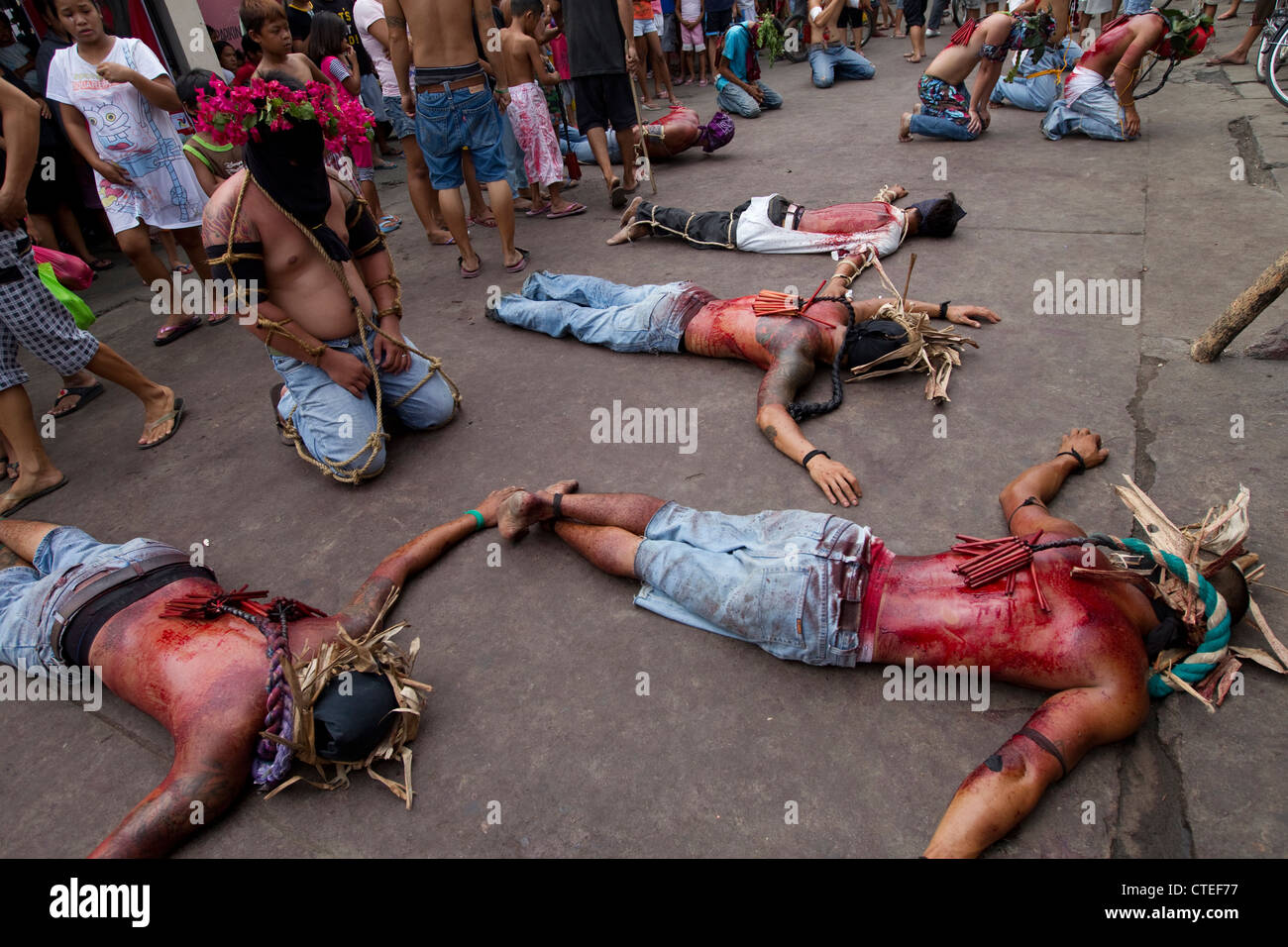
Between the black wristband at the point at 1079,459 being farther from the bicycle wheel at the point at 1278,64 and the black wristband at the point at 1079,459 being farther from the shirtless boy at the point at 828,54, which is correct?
the shirtless boy at the point at 828,54

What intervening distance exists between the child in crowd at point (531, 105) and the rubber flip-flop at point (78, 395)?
11.8ft

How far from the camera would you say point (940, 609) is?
2.20m

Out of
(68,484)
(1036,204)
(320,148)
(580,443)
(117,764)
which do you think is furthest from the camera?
(1036,204)

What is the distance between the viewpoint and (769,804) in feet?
6.55

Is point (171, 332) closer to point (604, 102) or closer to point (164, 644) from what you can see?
point (164, 644)

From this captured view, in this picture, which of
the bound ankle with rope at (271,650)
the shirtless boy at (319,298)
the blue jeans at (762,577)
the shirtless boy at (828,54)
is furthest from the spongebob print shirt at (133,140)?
the shirtless boy at (828,54)

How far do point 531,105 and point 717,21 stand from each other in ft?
17.9

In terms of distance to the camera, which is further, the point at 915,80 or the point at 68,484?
the point at 915,80

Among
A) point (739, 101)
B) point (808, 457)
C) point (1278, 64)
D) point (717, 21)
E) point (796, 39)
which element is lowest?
point (808, 457)

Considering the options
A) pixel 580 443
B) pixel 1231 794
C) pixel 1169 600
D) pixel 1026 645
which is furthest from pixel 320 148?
pixel 1231 794

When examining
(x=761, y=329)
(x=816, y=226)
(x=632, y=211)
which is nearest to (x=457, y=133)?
(x=632, y=211)

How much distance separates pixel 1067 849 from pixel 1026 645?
51 cm
